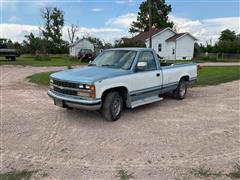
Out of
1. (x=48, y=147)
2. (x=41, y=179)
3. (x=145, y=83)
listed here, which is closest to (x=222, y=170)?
(x=41, y=179)

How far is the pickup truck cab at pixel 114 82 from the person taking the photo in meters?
5.61

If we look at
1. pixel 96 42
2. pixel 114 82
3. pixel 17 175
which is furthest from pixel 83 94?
pixel 96 42

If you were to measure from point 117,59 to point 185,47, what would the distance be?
130 feet

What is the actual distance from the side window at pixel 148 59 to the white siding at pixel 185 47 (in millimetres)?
37556

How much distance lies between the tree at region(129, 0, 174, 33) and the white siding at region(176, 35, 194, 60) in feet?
49.4

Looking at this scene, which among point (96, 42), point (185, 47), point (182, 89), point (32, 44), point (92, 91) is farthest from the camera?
point (32, 44)

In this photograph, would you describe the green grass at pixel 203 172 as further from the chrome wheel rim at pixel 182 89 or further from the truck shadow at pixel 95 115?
the chrome wheel rim at pixel 182 89

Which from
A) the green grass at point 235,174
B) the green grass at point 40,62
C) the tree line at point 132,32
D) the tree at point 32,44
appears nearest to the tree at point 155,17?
the tree line at point 132,32

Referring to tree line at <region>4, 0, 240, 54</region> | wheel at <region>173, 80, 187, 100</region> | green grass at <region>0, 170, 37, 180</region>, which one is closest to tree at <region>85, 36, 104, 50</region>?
tree line at <region>4, 0, 240, 54</region>

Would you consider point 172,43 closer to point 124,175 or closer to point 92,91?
point 92,91

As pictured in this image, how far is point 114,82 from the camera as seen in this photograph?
232 inches

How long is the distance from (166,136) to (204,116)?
192cm

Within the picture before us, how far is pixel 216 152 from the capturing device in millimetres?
4391

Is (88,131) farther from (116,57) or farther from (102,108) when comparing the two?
(116,57)
